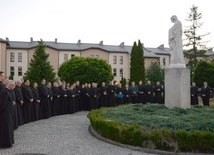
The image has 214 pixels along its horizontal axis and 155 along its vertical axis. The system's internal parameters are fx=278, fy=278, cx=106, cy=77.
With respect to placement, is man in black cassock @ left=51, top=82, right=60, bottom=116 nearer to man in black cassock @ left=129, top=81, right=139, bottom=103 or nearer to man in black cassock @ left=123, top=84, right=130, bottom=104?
man in black cassock @ left=123, top=84, right=130, bottom=104

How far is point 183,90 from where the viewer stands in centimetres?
1290

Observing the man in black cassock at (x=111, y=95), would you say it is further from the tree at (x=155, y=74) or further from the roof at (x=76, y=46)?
the roof at (x=76, y=46)

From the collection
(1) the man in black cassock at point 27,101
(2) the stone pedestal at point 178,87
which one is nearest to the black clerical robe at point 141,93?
(2) the stone pedestal at point 178,87

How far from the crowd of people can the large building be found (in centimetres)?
3961

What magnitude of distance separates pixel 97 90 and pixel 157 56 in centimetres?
4833

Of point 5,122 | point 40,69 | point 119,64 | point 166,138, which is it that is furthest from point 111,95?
point 119,64

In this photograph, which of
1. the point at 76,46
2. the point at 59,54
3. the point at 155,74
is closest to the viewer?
the point at 155,74

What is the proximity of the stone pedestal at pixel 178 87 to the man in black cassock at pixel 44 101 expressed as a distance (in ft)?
21.7

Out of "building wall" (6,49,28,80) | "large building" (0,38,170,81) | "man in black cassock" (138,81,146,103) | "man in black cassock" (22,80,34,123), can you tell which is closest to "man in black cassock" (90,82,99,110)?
"man in black cassock" (138,81,146,103)

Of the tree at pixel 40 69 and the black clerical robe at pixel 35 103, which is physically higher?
the tree at pixel 40 69

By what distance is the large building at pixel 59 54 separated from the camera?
195 ft

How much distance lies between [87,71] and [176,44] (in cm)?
2883

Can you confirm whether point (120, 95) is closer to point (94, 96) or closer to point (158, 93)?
point (94, 96)

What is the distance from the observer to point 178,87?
1288cm
